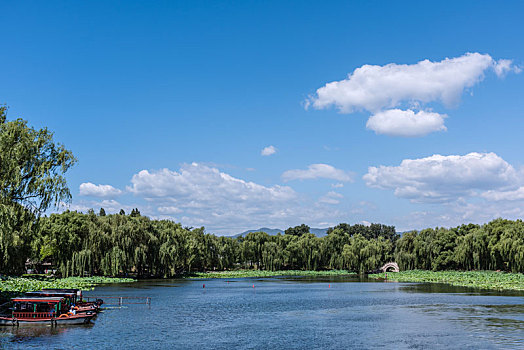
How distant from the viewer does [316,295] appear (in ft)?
207

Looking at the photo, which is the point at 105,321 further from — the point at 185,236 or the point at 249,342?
the point at 185,236

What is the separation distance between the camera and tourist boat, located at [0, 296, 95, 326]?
35.7 m

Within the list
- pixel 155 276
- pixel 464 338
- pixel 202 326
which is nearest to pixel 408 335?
pixel 464 338

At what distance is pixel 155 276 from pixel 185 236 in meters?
11.7

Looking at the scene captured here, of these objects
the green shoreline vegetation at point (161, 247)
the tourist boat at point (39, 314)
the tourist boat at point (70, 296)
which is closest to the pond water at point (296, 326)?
the tourist boat at point (39, 314)

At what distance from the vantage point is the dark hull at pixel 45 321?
35562mm

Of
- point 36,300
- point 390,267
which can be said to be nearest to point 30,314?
point 36,300

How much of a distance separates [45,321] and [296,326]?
61.2 feet

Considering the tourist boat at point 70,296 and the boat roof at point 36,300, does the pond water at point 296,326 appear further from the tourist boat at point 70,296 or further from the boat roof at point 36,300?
the boat roof at point 36,300

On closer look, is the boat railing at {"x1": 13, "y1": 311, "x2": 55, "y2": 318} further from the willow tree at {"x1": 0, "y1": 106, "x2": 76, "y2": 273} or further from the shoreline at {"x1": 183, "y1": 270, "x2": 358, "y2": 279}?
the shoreline at {"x1": 183, "y1": 270, "x2": 358, "y2": 279}

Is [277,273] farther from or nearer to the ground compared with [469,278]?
nearer to the ground

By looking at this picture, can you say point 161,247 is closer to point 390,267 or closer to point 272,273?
point 272,273

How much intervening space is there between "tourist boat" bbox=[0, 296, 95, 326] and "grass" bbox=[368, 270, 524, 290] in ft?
191

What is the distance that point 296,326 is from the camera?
3741 cm
